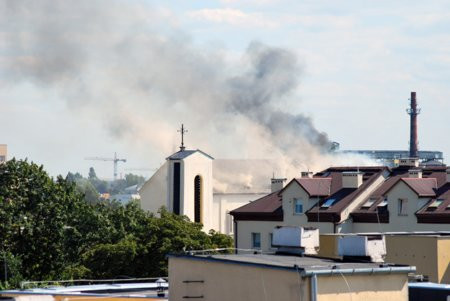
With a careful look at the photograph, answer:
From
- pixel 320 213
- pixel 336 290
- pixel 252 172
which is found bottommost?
pixel 336 290

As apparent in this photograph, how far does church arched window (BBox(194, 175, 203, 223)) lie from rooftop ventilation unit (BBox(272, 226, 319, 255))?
10077 cm

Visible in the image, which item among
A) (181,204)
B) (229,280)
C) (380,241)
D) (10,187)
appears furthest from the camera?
(181,204)

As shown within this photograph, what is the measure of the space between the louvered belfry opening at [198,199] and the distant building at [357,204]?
1772 inches

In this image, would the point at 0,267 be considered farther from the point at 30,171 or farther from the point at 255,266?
the point at 255,266

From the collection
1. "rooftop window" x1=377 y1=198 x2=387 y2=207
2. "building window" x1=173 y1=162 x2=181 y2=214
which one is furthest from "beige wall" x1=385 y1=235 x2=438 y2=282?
"building window" x1=173 y1=162 x2=181 y2=214

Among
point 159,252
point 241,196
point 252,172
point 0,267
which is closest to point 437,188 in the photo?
point 159,252

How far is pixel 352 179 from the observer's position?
8262 centimetres

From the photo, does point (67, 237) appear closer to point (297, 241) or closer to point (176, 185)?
point (176, 185)

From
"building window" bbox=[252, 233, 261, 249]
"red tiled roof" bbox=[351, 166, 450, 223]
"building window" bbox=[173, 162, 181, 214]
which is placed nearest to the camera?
"red tiled roof" bbox=[351, 166, 450, 223]

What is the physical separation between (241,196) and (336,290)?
138m

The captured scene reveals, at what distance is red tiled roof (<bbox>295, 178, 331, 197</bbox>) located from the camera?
3265 inches

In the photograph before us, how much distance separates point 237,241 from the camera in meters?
87.1

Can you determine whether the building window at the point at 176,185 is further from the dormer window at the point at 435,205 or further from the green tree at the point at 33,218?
the dormer window at the point at 435,205

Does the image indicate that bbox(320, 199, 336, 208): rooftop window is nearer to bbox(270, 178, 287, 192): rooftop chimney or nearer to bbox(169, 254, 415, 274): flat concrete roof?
bbox(270, 178, 287, 192): rooftop chimney
